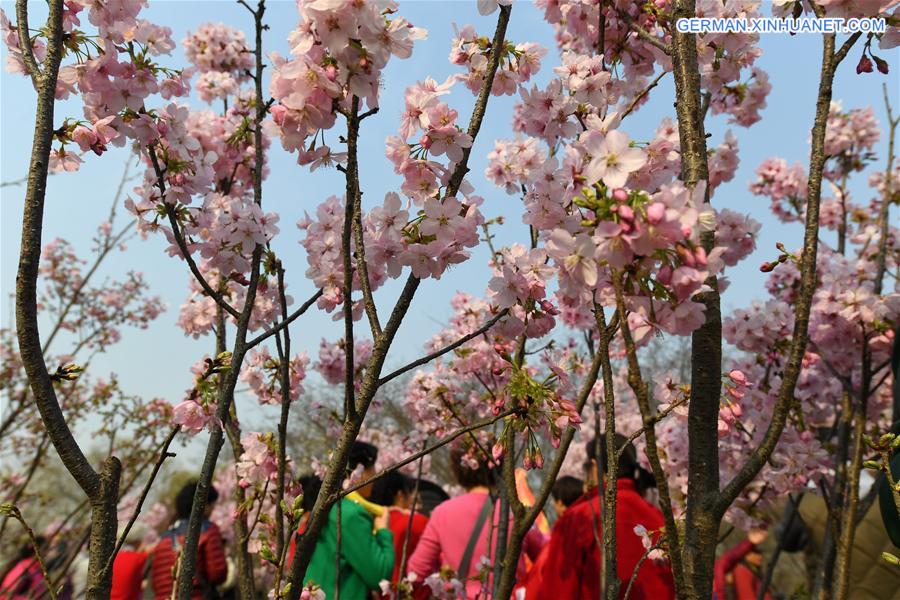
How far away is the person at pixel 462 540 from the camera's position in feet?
11.5

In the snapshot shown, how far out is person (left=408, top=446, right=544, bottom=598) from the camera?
3.49m

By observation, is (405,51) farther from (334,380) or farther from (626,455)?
(626,455)

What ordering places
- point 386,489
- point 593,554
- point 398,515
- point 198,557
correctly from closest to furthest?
point 593,554, point 198,557, point 398,515, point 386,489

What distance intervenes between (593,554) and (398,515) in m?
1.80

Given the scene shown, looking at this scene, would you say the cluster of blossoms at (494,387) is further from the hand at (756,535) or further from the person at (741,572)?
the person at (741,572)

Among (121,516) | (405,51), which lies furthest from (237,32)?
(121,516)

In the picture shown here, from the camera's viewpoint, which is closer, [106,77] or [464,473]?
[106,77]

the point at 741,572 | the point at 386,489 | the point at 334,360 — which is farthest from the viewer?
the point at 741,572

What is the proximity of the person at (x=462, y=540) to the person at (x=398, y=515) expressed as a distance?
0.13 metres

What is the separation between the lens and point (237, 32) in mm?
3859

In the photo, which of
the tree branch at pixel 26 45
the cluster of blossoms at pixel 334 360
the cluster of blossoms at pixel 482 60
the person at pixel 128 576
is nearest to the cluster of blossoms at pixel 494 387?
the cluster of blossoms at pixel 334 360

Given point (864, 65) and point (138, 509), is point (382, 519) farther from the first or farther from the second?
point (864, 65)

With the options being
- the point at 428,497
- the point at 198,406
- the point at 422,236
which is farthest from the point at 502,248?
the point at 428,497

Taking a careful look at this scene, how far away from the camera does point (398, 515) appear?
421cm
